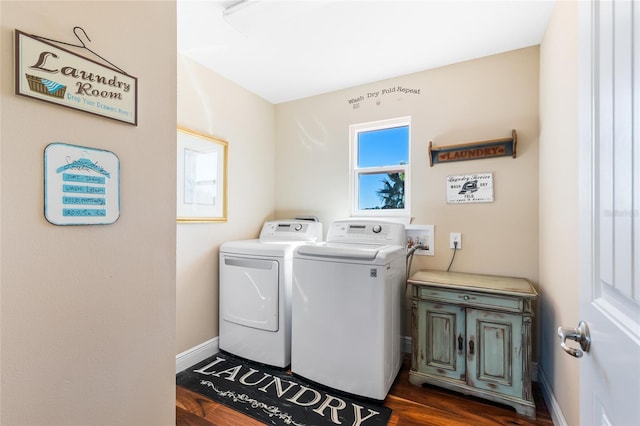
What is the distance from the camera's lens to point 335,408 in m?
1.75

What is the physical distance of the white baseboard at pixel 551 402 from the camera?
4.98 ft

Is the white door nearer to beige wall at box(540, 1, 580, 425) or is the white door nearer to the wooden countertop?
beige wall at box(540, 1, 580, 425)

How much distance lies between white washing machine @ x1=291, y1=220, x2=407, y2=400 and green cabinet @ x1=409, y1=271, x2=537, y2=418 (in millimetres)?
186

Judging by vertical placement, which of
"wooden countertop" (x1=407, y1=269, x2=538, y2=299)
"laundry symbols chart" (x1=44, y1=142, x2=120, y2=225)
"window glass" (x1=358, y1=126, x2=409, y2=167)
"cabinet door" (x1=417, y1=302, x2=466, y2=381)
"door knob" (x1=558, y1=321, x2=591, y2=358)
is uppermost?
"window glass" (x1=358, y1=126, x2=409, y2=167)

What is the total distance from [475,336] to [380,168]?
156 cm

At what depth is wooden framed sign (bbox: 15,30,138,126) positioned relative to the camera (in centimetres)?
75

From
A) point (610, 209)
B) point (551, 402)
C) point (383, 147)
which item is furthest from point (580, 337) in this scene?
point (383, 147)

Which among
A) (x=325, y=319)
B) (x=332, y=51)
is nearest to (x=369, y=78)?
(x=332, y=51)

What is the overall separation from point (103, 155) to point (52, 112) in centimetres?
16

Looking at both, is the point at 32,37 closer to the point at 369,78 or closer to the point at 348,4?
the point at 348,4

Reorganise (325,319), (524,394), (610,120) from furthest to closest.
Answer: (325,319)
(524,394)
(610,120)

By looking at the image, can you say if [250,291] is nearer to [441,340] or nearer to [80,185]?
Answer: [441,340]

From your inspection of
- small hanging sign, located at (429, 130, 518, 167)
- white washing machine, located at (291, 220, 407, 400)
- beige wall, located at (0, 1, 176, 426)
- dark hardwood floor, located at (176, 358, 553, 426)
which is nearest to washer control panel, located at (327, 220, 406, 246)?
white washing machine, located at (291, 220, 407, 400)

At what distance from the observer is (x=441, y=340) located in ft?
6.25
